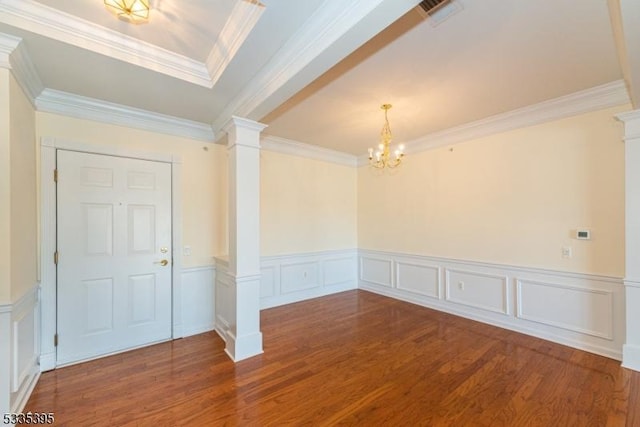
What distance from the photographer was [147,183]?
319cm

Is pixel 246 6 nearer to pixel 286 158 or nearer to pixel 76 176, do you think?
pixel 76 176

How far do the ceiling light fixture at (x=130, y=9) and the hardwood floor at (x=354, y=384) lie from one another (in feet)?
9.17

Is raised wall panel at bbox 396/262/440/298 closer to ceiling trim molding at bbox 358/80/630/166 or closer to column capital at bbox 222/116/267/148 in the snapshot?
ceiling trim molding at bbox 358/80/630/166

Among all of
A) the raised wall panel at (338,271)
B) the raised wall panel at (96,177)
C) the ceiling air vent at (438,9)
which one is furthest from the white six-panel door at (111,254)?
the ceiling air vent at (438,9)

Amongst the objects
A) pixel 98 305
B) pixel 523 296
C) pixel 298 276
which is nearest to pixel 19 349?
pixel 98 305

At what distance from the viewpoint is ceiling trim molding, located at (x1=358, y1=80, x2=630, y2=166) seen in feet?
9.18

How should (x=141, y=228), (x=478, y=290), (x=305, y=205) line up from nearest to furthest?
(x=141, y=228) < (x=478, y=290) < (x=305, y=205)

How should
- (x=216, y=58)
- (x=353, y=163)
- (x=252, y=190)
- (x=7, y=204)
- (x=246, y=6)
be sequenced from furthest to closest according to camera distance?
(x=353, y=163) < (x=252, y=190) < (x=216, y=58) < (x=7, y=204) < (x=246, y=6)

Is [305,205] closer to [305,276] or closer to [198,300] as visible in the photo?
[305,276]

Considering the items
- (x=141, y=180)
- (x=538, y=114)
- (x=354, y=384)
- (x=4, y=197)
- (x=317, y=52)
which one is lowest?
(x=354, y=384)

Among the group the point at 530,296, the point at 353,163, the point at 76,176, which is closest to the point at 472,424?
the point at 530,296

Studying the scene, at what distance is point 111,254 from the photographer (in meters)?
2.97

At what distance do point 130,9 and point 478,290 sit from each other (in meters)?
4.64

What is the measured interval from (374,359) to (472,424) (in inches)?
40.5
